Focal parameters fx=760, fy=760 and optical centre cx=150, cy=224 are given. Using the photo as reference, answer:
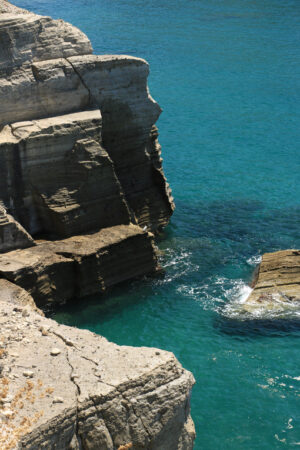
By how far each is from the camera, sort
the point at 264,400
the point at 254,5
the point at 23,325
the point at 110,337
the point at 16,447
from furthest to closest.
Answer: the point at 254,5, the point at 110,337, the point at 264,400, the point at 23,325, the point at 16,447

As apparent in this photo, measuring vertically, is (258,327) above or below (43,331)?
below

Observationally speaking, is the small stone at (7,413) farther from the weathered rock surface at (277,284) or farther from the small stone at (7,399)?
the weathered rock surface at (277,284)

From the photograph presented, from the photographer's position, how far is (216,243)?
24.5m

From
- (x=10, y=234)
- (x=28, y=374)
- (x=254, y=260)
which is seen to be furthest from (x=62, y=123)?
(x=28, y=374)

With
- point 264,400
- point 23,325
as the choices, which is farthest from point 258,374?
point 23,325

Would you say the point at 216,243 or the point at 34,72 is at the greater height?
the point at 34,72

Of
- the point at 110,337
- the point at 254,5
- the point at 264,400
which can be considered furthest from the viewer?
the point at 254,5

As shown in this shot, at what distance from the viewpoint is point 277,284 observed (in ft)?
70.0

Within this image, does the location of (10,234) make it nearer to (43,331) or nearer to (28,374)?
(43,331)

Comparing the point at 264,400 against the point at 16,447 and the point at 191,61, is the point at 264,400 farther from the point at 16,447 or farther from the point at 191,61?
the point at 191,61

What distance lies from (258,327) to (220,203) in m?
8.53

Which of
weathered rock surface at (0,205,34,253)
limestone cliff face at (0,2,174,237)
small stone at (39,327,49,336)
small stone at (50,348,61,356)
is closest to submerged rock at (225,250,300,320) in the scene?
limestone cliff face at (0,2,174,237)

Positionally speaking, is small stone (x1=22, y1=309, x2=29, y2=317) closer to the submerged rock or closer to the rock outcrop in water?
the rock outcrop in water

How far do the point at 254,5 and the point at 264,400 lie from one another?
4344 cm
